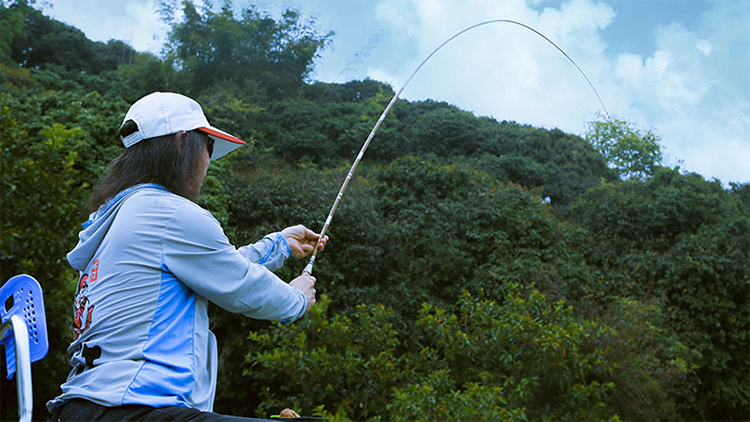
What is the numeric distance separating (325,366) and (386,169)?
22.8ft

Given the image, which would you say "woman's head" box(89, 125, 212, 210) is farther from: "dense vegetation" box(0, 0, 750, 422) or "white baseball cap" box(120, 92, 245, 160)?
"dense vegetation" box(0, 0, 750, 422)

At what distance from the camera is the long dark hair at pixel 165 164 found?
1.80 meters

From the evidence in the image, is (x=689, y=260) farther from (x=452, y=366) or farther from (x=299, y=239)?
(x=299, y=239)

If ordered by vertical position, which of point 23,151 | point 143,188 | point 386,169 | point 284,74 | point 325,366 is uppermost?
point 284,74

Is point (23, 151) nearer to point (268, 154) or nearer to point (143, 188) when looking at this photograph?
point (143, 188)

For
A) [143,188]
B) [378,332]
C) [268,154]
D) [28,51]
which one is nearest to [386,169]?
[268,154]

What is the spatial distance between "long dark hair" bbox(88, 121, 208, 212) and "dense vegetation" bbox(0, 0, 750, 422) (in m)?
4.08

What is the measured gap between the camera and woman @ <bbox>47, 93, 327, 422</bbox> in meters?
1.52

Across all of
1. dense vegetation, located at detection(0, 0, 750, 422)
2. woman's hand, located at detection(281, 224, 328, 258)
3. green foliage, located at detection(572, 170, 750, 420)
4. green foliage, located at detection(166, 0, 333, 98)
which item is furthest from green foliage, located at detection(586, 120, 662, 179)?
woman's hand, located at detection(281, 224, 328, 258)

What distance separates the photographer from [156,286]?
1.62 metres

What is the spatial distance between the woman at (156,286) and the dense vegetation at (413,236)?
402 centimetres

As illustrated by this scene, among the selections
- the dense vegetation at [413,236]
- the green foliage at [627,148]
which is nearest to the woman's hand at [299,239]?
the dense vegetation at [413,236]

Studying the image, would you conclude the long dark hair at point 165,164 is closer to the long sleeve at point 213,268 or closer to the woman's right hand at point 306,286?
the long sleeve at point 213,268

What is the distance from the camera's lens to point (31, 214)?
580 centimetres
